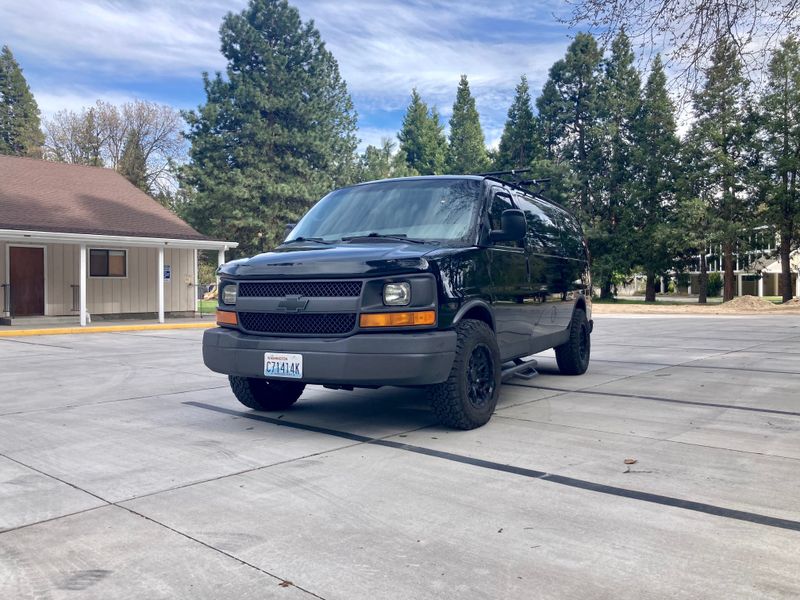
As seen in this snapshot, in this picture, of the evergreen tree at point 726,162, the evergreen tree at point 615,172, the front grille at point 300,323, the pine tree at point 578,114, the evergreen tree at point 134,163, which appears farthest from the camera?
the evergreen tree at point 134,163

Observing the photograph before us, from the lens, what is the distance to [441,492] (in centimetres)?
398

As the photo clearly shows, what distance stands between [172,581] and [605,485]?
2.55 m

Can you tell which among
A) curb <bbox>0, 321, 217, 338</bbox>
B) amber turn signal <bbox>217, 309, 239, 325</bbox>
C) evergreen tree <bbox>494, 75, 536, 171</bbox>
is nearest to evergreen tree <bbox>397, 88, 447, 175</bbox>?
evergreen tree <bbox>494, 75, 536, 171</bbox>

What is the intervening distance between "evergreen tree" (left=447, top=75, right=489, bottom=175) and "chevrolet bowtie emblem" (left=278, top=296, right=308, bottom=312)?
5447 cm

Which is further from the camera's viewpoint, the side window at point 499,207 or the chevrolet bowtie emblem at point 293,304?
the side window at point 499,207

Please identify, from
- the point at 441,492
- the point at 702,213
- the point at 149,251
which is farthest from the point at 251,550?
the point at 702,213

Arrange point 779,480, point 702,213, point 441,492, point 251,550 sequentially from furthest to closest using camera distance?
point 702,213
point 779,480
point 441,492
point 251,550

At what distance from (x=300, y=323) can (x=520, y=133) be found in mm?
49265

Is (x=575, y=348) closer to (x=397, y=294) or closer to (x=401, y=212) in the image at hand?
(x=401, y=212)

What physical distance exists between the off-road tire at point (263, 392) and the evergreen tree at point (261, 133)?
90.4ft

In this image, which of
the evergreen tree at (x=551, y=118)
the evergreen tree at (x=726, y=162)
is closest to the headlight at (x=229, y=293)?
the evergreen tree at (x=726, y=162)

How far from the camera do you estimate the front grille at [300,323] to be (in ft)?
16.9

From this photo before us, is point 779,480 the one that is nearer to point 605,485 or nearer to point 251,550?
point 605,485

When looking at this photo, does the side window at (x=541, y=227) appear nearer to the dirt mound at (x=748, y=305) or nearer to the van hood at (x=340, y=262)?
the van hood at (x=340, y=262)
